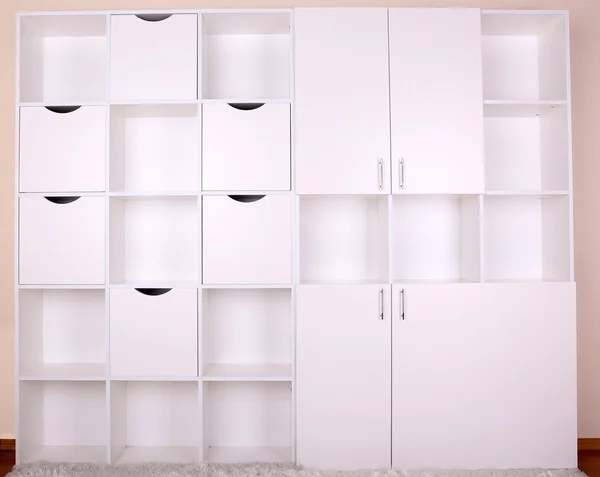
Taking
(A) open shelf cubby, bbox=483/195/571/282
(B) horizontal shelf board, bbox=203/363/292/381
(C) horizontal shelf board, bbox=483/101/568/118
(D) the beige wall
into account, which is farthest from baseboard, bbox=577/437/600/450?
(C) horizontal shelf board, bbox=483/101/568/118

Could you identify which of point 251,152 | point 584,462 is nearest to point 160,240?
point 251,152

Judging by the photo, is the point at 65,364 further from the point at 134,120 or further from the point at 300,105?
the point at 300,105

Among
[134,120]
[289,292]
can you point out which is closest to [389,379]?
[289,292]

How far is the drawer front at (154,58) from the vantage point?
2.67 metres

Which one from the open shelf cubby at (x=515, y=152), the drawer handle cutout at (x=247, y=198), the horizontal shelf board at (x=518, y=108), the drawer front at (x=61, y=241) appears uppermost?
→ the horizontal shelf board at (x=518, y=108)

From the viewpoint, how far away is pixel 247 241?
104 inches

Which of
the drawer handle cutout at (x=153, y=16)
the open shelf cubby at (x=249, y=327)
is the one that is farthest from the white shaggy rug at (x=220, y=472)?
the drawer handle cutout at (x=153, y=16)

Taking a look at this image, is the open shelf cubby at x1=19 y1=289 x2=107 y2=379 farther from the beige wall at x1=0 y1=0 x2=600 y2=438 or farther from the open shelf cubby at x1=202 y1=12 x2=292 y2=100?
the open shelf cubby at x1=202 y1=12 x2=292 y2=100

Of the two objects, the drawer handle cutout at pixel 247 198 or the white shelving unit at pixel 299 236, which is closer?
the white shelving unit at pixel 299 236

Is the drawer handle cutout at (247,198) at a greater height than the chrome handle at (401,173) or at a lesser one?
lesser

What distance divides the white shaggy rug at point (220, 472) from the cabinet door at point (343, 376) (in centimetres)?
8

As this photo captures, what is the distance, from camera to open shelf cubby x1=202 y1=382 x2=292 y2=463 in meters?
2.91

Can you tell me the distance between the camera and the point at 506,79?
296 cm

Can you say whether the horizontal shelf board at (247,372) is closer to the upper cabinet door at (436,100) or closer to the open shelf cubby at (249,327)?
the open shelf cubby at (249,327)
